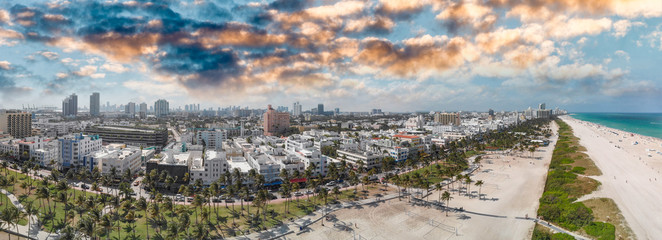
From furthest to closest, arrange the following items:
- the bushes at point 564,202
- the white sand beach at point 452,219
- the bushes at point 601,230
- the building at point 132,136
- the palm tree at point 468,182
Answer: the building at point 132,136 < the palm tree at point 468,182 < the bushes at point 564,202 < the white sand beach at point 452,219 < the bushes at point 601,230

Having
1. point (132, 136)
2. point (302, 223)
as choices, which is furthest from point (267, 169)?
point (132, 136)

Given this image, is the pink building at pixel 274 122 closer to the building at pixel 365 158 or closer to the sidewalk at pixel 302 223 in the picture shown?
the building at pixel 365 158

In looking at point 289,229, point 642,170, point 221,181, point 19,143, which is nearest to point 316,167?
point 221,181

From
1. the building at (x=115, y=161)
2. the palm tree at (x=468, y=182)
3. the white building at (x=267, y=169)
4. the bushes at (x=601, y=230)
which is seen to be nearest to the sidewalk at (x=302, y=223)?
the white building at (x=267, y=169)

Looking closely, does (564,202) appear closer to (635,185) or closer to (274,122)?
(635,185)

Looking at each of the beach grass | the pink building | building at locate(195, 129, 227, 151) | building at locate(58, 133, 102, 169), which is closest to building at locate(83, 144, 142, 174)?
building at locate(58, 133, 102, 169)

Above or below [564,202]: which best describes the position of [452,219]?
below

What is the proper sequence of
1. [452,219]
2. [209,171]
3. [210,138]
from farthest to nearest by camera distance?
[210,138] < [209,171] < [452,219]
